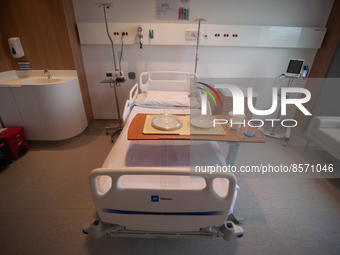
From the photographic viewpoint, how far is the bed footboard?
0.90m

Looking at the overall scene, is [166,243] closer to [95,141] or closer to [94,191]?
[94,191]

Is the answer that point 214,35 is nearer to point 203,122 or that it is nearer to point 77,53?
→ point 203,122

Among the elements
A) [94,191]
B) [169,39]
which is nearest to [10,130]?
[94,191]

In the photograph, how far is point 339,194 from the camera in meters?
1.80

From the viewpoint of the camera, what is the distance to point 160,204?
958 millimetres

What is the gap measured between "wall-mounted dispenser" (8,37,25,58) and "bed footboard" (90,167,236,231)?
266 cm

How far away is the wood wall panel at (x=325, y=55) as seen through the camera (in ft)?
8.38

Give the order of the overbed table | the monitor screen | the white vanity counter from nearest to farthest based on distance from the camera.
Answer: the overbed table, the white vanity counter, the monitor screen

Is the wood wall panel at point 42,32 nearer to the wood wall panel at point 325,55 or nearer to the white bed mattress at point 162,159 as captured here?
the white bed mattress at point 162,159

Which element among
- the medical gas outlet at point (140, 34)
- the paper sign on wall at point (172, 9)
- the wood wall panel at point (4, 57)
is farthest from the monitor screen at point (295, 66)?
the wood wall panel at point (4, 57)

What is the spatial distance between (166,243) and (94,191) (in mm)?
770

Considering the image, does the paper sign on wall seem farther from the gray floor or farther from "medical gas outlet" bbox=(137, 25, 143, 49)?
the gray floor

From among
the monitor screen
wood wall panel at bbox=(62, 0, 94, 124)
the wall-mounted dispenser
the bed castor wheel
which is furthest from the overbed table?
the wall-mounted dispenser

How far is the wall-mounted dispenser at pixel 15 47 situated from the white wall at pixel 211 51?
824mm
